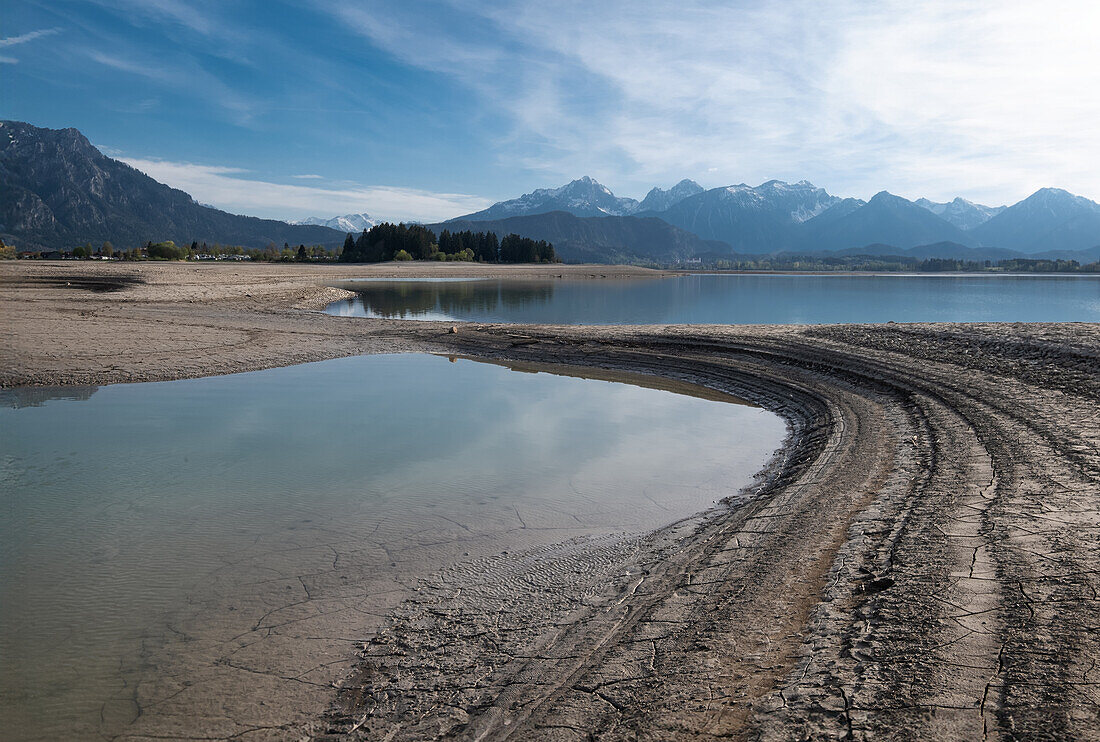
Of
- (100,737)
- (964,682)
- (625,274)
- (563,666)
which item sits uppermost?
(625,274)

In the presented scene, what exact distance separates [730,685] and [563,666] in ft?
Result: 4.42

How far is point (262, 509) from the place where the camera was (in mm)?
8992

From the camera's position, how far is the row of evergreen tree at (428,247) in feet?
474

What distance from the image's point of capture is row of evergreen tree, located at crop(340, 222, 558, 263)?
474 feet

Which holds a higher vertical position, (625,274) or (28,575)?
(625,274)

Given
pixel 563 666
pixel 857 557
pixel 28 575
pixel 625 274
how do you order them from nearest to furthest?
pixel 563 666 → pixel 857 557 → pixel 28 575 → pixel 625 274

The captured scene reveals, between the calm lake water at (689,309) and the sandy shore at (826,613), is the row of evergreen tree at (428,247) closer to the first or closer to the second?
the calm lake water at (689,309)

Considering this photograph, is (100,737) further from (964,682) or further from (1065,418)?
(1065,418)

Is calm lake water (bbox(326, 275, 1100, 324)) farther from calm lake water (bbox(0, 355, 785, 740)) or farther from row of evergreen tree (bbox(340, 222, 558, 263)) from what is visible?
row of evergreen tree (bbox(340, 222, 558, 263))

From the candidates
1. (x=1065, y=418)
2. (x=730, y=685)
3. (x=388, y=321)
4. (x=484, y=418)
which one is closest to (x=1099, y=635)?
(x=730, y=685)

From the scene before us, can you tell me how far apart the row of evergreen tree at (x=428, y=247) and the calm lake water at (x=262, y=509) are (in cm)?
12919

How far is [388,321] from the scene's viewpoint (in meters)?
32.8

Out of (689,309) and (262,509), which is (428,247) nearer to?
(689,309)

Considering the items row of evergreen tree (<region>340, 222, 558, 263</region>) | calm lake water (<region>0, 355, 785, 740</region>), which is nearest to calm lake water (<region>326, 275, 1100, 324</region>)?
calm lake water (<region>0, 355, 785, 740</region>)
